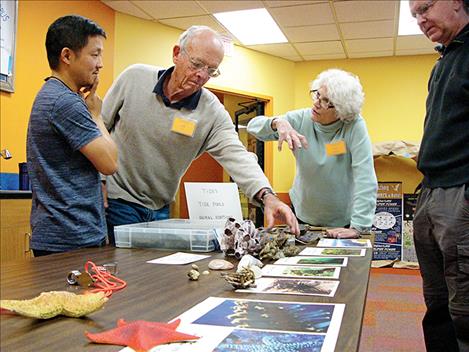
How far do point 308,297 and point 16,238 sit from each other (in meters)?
2.47

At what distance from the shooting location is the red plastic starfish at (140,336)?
559 mm

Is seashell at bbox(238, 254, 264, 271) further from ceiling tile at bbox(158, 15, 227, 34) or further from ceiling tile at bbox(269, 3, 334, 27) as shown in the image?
ceiling tile at bbox(158, 15, 227, 34)

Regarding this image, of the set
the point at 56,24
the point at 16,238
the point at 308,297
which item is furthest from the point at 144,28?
the point at 308,297

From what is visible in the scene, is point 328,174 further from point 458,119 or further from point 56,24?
point 56,24

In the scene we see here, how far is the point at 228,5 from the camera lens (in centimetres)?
430

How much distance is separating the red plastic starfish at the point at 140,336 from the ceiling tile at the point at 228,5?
4020mm

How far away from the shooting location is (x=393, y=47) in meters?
5.58

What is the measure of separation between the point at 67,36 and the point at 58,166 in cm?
37

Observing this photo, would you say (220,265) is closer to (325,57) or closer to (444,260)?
(444,260)

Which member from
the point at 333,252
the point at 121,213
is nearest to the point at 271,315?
the point at 333,252

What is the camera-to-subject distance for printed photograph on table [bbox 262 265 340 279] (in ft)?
3.28

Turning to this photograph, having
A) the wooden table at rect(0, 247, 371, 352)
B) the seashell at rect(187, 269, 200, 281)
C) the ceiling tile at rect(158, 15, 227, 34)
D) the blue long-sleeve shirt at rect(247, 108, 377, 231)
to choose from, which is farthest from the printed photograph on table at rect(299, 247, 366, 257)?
the ceiling tile at rect(158, 15, 227, 34)

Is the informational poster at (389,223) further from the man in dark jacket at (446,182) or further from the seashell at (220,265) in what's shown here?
the seashell at (220,265)

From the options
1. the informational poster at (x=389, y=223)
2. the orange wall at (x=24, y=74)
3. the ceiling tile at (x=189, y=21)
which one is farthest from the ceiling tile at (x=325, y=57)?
the orange wall at (x=24, y=74)
